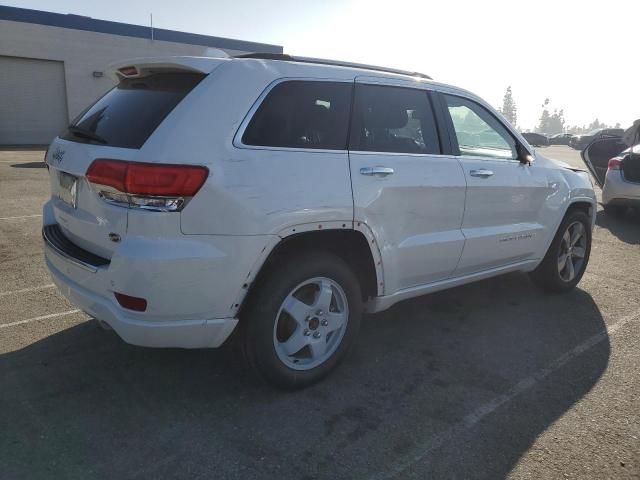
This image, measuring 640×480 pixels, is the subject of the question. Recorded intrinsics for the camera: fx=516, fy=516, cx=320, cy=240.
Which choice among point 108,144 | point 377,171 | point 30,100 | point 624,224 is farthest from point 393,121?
point 30,100

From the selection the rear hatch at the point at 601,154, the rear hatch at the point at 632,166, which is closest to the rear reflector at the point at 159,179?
the rear hatch at the point at 632,166

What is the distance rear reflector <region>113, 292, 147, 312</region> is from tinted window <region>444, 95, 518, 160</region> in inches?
99.7

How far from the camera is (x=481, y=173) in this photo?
389 cm

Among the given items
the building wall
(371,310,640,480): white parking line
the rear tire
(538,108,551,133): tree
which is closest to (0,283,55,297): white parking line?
(371,310,640,480): white parking line

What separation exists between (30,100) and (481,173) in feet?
82.7

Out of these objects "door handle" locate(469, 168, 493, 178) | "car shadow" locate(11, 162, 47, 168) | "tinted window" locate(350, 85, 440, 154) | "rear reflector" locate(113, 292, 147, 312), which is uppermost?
"tinted window" locate(350, 85, 440, 154)

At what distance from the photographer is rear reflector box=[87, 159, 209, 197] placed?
2475 mm

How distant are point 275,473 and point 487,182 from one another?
2.63 m

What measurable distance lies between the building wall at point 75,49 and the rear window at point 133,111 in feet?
70.7

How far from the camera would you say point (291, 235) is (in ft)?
9.27

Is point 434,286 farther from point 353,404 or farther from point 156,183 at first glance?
point 156,183

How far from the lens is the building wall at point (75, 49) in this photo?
22859 millimetres

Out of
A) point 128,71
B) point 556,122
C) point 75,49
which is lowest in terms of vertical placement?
point 556,122

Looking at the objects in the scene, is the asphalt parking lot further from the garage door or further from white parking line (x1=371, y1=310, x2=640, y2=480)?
the garage door
